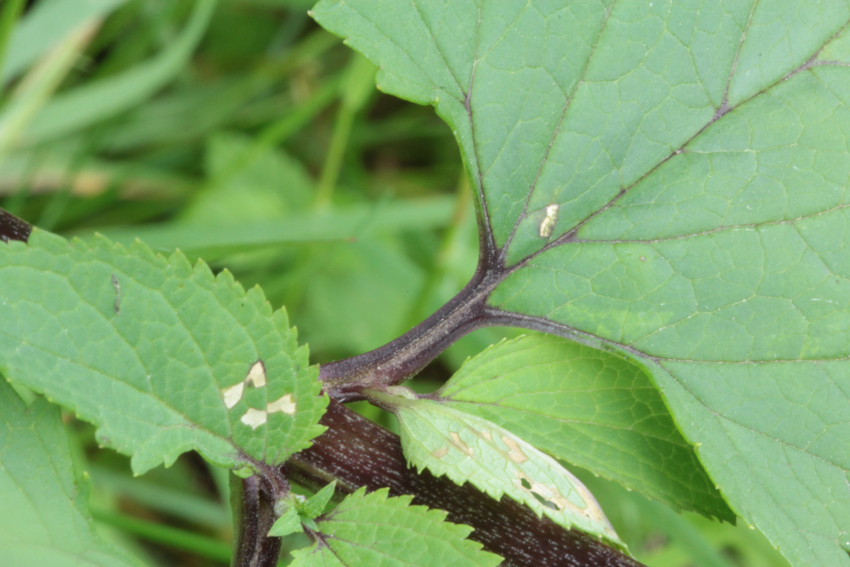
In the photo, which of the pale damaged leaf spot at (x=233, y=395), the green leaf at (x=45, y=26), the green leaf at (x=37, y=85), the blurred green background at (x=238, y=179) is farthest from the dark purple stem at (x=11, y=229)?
the green leaf at (x=45, y=26)

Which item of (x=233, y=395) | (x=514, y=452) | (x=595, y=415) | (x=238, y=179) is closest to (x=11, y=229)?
(x=233, y=395)

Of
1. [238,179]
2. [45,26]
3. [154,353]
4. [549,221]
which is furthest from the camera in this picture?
[238,179]

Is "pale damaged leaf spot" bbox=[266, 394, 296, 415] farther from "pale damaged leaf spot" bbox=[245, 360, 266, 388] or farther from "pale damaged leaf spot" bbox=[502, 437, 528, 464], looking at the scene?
"pale damaged leaf spot" bbox=[502, 437, 528, 464]

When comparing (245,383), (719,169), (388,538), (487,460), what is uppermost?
(719,169)

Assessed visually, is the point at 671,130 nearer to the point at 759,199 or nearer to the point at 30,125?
the point at 759,199

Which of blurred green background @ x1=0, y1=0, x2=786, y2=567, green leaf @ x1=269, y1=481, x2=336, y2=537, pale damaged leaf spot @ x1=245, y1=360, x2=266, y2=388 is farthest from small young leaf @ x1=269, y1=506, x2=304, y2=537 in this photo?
blurred green background @ x1=0, y1=0, x2=786, y2=567

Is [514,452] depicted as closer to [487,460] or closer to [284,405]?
[487,460]
